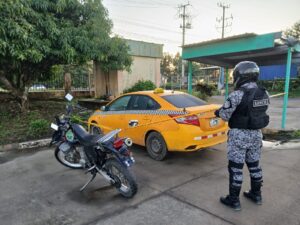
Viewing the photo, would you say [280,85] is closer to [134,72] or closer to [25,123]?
[134,72]

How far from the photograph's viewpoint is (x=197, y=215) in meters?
3.13

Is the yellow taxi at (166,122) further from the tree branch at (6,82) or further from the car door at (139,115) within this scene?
the tree branch at (6,82)

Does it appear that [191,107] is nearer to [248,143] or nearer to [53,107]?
[248,143]

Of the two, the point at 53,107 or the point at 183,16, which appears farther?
the point at 183,16

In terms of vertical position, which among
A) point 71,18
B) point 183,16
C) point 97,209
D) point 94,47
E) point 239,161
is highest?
point 183,16

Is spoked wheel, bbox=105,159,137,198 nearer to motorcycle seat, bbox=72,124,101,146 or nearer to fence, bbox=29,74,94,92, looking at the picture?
motorcycle seat, bbox=72,124,101,146

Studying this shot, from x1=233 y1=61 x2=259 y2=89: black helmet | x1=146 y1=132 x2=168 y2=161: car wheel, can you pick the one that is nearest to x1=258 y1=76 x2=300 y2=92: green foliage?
x1=146 y1=132 x2=168 y2=161: car wheel

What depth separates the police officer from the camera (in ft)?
10.2

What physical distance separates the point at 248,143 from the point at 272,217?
0.91 metres

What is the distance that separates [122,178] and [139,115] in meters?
1.98

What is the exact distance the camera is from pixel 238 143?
3.20 metres

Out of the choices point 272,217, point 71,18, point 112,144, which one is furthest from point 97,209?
point 71,18

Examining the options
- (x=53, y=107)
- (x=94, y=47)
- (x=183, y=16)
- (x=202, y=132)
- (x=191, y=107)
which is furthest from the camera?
(x=183, y=16)

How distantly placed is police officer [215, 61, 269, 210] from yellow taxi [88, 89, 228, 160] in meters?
1.36
